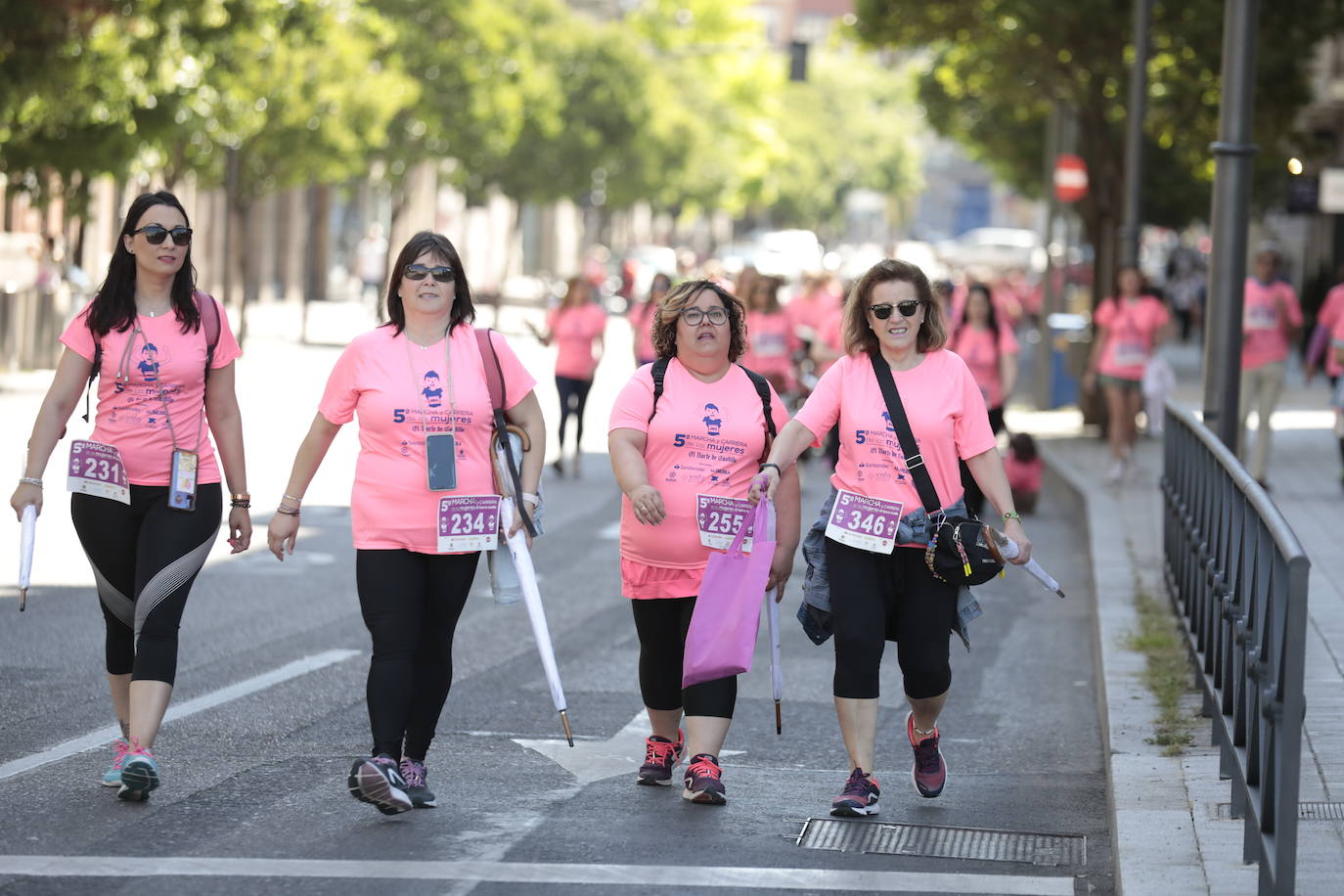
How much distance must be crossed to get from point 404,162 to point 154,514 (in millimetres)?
34199

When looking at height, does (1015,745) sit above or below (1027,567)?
below

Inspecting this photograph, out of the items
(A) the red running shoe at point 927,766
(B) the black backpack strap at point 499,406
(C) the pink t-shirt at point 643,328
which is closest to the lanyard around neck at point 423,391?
(B) the black backpack strap at point 499,406

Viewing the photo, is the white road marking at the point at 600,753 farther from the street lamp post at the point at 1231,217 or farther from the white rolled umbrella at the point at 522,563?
the street lamp post at the point at 1231,217

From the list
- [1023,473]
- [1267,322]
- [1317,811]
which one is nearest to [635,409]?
[1317,811]

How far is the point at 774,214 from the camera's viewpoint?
118000 mm

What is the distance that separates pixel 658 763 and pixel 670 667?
303mm

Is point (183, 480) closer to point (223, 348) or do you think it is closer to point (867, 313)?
point (223, 348)

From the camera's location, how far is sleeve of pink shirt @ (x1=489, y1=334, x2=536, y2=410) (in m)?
6.60

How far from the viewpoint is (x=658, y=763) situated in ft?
23.0

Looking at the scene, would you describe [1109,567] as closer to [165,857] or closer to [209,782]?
[209,782]

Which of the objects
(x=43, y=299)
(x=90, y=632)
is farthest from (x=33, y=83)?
(x=90, y=632)

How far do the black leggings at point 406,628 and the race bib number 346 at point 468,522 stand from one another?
3.5 inches

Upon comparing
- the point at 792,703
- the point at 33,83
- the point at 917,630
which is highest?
the point at 33,83

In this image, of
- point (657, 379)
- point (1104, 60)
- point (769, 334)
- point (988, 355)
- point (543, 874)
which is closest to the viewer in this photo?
point (543, 874)
